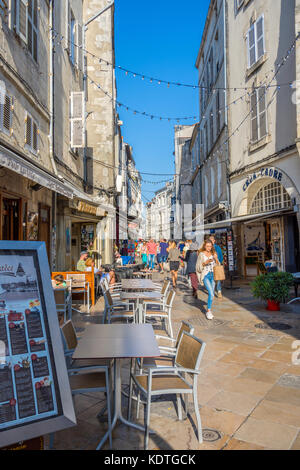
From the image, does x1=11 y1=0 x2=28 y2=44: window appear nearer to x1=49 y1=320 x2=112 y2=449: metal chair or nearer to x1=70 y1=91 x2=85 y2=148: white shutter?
x1=70 y1=91 x2=85 y2=148: white shutter

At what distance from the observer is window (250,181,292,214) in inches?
494

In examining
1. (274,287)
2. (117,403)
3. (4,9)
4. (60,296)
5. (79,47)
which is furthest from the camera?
(79,47)

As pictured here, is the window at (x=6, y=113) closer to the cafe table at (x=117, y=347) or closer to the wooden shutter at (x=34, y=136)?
the wooden shutter at (x=34, y=136)

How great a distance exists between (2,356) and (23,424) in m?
0.40

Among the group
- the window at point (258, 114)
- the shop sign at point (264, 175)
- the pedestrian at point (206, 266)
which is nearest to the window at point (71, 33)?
the window at point (258, 114)

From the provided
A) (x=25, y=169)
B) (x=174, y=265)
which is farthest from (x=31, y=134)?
(x=174, y=265)

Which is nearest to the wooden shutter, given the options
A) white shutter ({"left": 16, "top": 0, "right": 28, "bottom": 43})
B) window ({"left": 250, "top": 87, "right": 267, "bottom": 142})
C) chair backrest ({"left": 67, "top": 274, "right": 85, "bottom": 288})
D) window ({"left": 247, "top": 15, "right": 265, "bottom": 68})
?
white shutter ({"left": 16, "top": 0, "right": 28, "bottom": 43})

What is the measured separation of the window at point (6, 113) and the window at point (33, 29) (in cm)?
203

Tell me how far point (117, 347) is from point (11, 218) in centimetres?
518

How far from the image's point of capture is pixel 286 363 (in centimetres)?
439

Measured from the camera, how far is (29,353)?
2.10 metres

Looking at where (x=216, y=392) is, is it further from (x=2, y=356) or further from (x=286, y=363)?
(x=2, y=356)

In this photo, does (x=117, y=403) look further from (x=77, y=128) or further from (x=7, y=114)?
(x=77, y=128)

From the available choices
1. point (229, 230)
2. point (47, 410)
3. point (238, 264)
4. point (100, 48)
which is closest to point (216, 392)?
point (47, 410)
